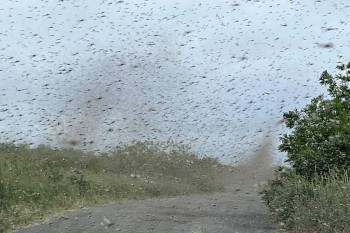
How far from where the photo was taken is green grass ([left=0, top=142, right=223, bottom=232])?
24.9 m

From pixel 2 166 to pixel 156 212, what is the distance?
76.3 feet

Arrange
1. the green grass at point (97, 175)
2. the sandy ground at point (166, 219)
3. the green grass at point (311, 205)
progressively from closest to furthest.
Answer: the green grass at point (311, 205), the sandy ground at point (166, 219), the green grass at point (97, 175)

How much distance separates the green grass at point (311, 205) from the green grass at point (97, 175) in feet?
29.3

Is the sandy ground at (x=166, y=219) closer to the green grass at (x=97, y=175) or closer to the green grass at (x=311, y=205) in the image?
the green grass at (x=311, y=205)

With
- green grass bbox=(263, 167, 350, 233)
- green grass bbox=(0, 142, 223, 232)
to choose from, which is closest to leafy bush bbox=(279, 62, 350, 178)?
green grass bbox=(263, 167, 350, 233)

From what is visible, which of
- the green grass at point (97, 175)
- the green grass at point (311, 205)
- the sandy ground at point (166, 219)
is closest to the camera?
the green grass at point (311, 205)

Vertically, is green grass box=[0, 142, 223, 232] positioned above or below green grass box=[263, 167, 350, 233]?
below

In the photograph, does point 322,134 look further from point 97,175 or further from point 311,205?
point 97,175

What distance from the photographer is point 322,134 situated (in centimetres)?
1399

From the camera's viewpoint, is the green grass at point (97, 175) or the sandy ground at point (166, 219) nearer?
the sandy ground at point (166, 219)

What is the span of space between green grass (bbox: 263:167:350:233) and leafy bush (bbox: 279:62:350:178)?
1.59 ft

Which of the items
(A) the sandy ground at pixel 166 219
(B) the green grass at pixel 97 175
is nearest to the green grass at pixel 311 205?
(A) the sandy ground at pixel 166 219

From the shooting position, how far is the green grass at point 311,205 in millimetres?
9383

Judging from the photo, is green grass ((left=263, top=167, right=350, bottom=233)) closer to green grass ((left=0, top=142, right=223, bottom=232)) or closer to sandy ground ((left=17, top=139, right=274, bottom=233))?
sandy ground ((left=17, top=139, right=274, bottom=233))
